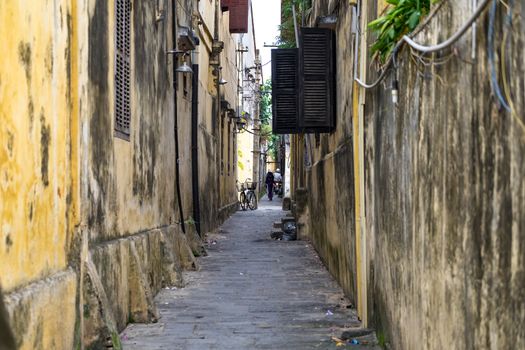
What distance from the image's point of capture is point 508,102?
2656 mm

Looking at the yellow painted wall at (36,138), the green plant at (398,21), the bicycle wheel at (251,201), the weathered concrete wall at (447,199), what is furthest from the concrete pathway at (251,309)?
the bicycle wheel at (251,201)

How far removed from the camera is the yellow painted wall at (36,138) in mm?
3906

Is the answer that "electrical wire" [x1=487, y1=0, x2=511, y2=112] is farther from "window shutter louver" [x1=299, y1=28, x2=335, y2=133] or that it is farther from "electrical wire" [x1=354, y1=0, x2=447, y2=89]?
"window shutter louver" [x1=299, y1=28, x2=335, y2=133]

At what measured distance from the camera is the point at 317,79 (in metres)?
10.4

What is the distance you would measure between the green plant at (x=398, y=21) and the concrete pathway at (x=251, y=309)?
8.52 feet

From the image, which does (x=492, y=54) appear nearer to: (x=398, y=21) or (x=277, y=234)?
(x=398, y=21)

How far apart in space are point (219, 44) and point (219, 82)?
1.56 m

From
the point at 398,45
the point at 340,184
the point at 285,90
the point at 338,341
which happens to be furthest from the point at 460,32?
the point at 285,90

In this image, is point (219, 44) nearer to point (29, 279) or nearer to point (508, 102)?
point (29, 279)

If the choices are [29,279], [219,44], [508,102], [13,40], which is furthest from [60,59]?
[219,44]

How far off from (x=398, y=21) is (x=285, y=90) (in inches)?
236

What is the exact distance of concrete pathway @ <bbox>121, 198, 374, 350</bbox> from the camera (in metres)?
6.53

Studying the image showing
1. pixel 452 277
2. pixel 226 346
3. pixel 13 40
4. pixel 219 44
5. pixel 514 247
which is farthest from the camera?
pixel 219 44

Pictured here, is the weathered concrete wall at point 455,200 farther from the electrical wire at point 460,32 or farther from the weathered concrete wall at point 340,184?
the weathered concrete wall at point 340,184
